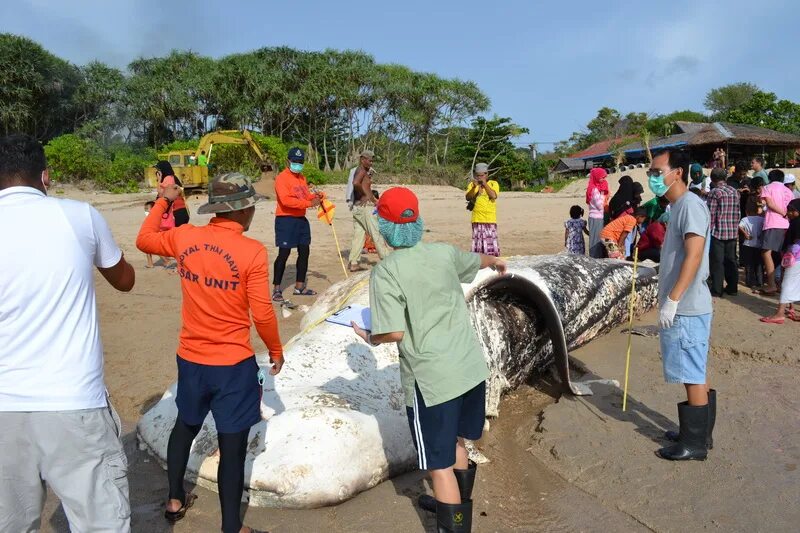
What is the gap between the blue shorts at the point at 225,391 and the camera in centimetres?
285

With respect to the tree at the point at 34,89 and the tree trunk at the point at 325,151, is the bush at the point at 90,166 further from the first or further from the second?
the tree trunk at the point at 325,151

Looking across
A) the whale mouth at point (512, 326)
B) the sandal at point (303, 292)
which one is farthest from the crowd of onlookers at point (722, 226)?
the sandal at point (303, 292)

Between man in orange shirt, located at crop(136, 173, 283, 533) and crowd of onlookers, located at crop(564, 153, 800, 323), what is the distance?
6272 mm

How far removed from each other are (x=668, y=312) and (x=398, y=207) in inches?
79.8

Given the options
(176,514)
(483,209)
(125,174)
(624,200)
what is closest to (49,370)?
(176,514)

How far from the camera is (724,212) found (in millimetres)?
8391

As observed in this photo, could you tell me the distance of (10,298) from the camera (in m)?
2.16

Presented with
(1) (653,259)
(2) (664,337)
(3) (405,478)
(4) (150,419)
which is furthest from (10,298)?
(1) (653,259)

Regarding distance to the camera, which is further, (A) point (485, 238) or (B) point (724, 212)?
(A) point (485, 238)

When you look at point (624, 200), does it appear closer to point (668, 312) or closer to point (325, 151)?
point (668, 312)

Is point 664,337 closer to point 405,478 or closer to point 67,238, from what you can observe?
point 405,478

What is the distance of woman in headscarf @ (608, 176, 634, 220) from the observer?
893 cm

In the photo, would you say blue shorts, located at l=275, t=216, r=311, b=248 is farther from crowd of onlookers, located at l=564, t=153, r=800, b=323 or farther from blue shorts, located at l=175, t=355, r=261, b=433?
blue shorts, located at l=175, t=355, r=261, b=433

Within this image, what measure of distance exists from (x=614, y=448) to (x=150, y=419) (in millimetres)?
3012
